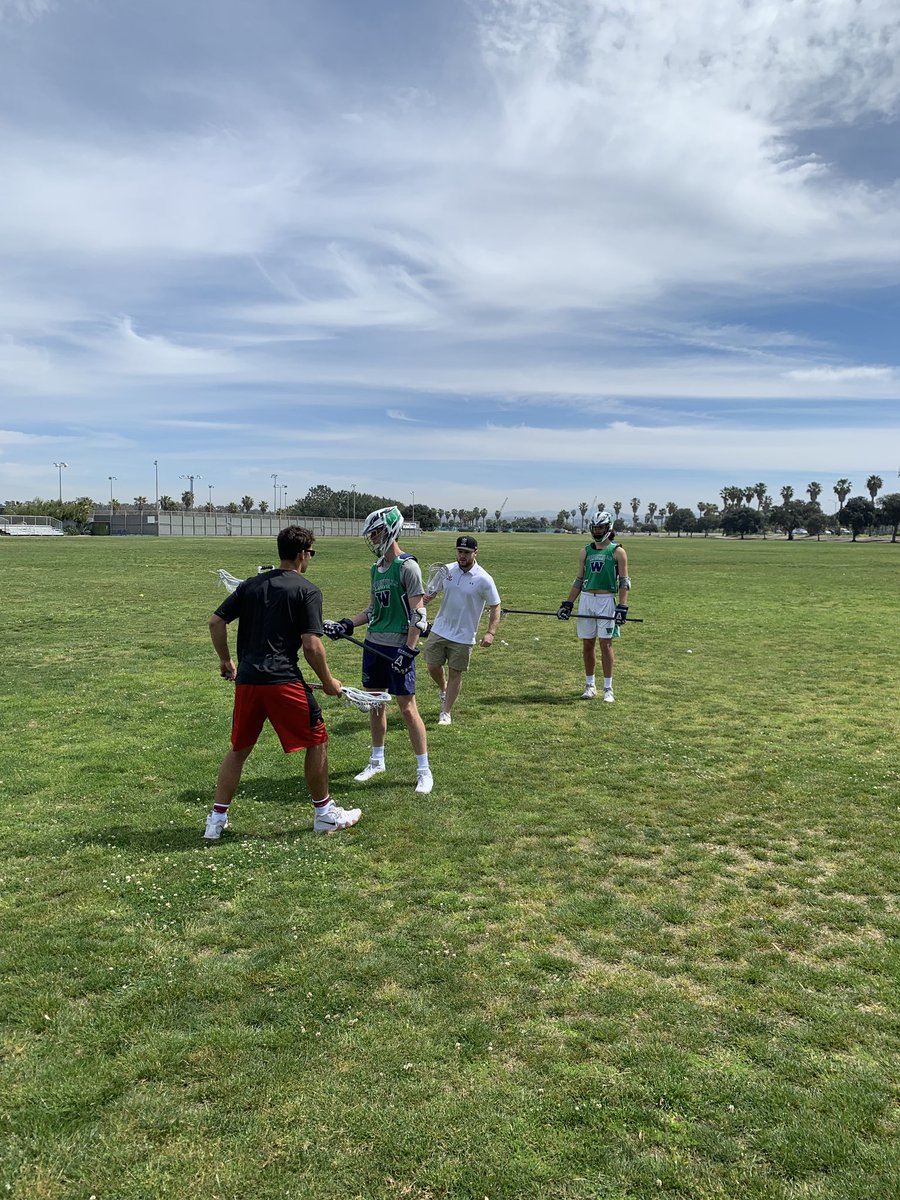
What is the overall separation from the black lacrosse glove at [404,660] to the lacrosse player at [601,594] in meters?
4.17

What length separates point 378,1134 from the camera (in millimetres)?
2887

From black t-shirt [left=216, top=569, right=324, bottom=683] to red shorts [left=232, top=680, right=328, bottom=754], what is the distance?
76 mm

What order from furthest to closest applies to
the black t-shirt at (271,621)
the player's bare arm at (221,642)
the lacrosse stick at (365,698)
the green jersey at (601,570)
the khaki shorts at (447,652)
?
the green jersey at (601,570) → the khaki shorts at (447,652) → the lacrosse stick at (365,698) → the player's bare arm at (221,642) → the black t-shirt at (271,621)

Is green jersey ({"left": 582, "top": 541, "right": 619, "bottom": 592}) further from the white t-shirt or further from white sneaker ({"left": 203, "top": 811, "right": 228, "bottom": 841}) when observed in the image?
white sneaker ({"left": 203, "top": 811, "right": 228, "bottom": 841})

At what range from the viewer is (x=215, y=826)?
5.57 meters

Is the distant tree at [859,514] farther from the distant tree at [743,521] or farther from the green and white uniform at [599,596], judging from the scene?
the green and white uniform at [599,596]

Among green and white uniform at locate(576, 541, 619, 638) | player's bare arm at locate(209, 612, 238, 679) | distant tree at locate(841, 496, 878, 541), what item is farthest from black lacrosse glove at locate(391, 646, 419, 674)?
distant tree at locate(841, 496, 878, 541)

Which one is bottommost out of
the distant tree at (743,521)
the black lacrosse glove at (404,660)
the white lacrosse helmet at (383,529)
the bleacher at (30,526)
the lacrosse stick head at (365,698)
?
the lacrosse stick head at (365,698)

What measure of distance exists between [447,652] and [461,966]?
4.81 meters

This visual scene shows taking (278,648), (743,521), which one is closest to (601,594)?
(278,648)

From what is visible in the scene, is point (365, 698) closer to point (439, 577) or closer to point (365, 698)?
point (365, 698)

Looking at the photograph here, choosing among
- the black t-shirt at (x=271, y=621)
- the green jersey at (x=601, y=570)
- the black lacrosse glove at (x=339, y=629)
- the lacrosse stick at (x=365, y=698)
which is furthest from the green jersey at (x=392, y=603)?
the green jersey at (x=601, y=570)

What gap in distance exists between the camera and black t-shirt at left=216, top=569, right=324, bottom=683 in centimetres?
525

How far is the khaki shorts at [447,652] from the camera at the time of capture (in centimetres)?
841
